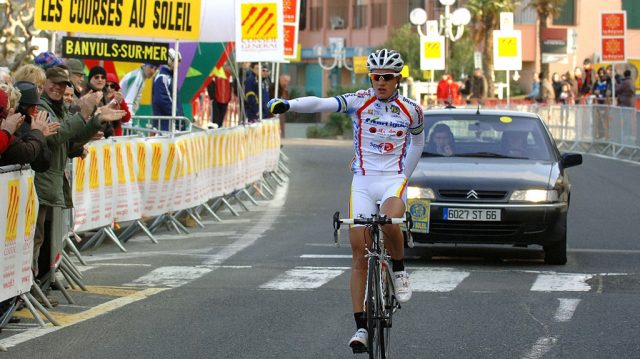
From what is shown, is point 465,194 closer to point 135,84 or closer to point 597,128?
point 135,84

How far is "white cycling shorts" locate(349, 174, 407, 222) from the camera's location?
29.7 ft

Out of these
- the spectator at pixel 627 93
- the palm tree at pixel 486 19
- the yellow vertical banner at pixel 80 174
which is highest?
the palm tree at pixel 486 19

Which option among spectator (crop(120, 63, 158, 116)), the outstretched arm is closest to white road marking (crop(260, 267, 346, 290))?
the outstretched arm

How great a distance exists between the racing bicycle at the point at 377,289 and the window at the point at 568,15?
80917 mm

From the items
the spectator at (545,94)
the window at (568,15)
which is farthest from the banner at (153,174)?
the window at (568,15)

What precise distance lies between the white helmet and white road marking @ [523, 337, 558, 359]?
6.30ft

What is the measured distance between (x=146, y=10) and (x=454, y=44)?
55364 mm

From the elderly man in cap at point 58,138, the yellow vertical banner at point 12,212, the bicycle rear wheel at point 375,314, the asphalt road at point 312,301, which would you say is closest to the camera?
the bicycle rear wheel at point 375,314

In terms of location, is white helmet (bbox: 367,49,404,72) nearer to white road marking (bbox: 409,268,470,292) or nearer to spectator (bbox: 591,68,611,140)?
white road marking (bbox: 409,268,470,292)

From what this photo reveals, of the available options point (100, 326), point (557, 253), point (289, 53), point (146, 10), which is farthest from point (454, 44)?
point (100, 326)

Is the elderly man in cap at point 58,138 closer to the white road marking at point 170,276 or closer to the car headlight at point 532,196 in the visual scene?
the white road marking at point 170,276

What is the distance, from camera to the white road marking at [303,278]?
41.3ft

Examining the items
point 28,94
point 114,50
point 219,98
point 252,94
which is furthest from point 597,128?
point 28,94

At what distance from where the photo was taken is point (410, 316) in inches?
428
